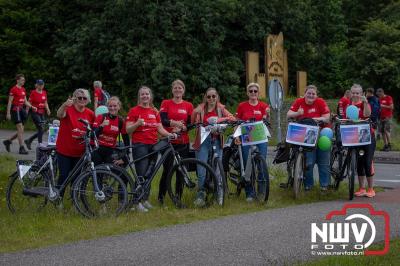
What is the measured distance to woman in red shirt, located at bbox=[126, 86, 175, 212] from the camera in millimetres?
10219

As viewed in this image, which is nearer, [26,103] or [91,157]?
[91,157]

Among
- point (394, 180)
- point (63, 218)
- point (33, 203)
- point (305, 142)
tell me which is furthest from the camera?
point (394, 180)

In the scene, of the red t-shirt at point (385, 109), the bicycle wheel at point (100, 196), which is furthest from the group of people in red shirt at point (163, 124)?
the red t-shirt at point (385, 109)

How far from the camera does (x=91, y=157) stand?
10039 millimetres

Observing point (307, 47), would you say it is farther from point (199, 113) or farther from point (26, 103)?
point (199, 113)

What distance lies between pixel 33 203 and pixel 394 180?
7462mm

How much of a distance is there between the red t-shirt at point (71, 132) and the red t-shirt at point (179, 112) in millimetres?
1122

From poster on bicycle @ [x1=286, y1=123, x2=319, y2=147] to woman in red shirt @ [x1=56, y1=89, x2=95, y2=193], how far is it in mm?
3050

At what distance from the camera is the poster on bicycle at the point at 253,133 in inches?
428

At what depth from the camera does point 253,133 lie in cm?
1088

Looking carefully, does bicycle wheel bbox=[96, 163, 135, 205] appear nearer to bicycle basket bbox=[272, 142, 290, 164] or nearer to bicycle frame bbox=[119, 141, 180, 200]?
bicycle frame bbox=[119, 141, 180, 200]

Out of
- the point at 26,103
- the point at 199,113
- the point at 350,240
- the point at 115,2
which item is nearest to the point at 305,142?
the point at 199,113
